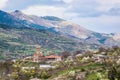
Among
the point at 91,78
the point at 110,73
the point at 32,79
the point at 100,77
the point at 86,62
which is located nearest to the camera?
the point at 110,73

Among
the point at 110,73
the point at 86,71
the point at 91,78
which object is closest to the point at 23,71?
the point at 86,71

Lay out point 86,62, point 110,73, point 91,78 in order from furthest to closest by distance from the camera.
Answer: point 86,62
point 91,78
point 110,73

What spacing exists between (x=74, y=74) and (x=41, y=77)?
1838 centimetres

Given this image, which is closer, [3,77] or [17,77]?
[17,77]

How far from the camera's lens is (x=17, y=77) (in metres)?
140

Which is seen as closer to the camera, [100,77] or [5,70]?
[100,77]

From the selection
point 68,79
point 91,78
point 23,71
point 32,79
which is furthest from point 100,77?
point 23,71

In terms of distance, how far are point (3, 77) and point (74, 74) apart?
128ft

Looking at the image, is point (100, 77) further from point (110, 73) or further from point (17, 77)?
point (17, 77)

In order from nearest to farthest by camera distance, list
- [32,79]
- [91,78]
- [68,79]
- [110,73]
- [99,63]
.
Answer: [110,73] → [91,78] → [68,79] → [32,79] → [99,63]

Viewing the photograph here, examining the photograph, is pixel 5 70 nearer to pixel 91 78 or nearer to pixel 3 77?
pixel 3 77

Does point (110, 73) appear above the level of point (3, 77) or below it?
above

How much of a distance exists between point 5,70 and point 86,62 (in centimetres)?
3778

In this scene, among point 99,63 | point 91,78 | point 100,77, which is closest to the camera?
point 100,77
